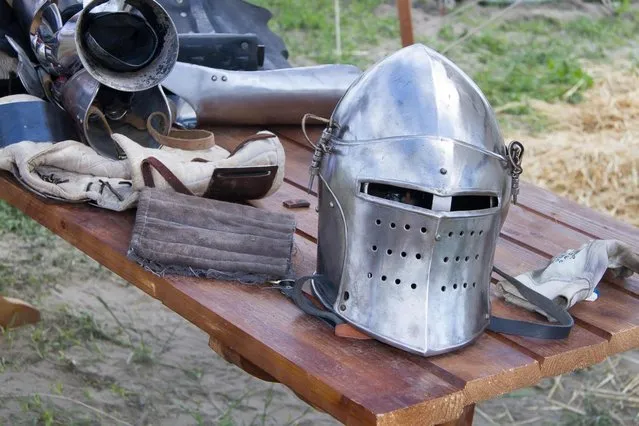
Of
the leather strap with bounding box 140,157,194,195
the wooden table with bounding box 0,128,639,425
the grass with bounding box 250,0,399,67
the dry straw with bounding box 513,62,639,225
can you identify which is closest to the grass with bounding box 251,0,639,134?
the grass with bounding box 250,0,399,67

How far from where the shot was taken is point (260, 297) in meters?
2.02

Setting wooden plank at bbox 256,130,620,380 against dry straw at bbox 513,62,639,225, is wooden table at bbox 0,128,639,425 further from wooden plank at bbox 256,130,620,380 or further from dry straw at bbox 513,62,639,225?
dry straw at bbox 513,62,639,225

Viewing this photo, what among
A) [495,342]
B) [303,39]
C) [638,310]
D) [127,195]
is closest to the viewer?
[495,342]

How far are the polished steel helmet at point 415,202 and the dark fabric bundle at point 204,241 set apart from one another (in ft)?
0.69

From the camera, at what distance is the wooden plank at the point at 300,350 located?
65.4 inches

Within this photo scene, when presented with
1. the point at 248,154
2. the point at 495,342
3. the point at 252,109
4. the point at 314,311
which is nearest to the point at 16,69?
the point at 252,109

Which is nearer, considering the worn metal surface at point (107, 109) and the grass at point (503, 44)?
the worn metal surface at point (107, 109)

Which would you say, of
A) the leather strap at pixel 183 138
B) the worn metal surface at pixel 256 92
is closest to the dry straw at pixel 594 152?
the worn metal surface at pixel 256 92

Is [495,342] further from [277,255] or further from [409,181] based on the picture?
[277,255]

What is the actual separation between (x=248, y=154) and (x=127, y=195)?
0.28 meters

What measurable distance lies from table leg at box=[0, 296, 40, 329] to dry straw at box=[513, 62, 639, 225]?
7.40 feet

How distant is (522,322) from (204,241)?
629mm

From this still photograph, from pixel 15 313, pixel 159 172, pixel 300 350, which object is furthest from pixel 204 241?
pixel 15 313

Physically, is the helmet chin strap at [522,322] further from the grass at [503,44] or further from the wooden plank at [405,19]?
the grass at [503,44]
